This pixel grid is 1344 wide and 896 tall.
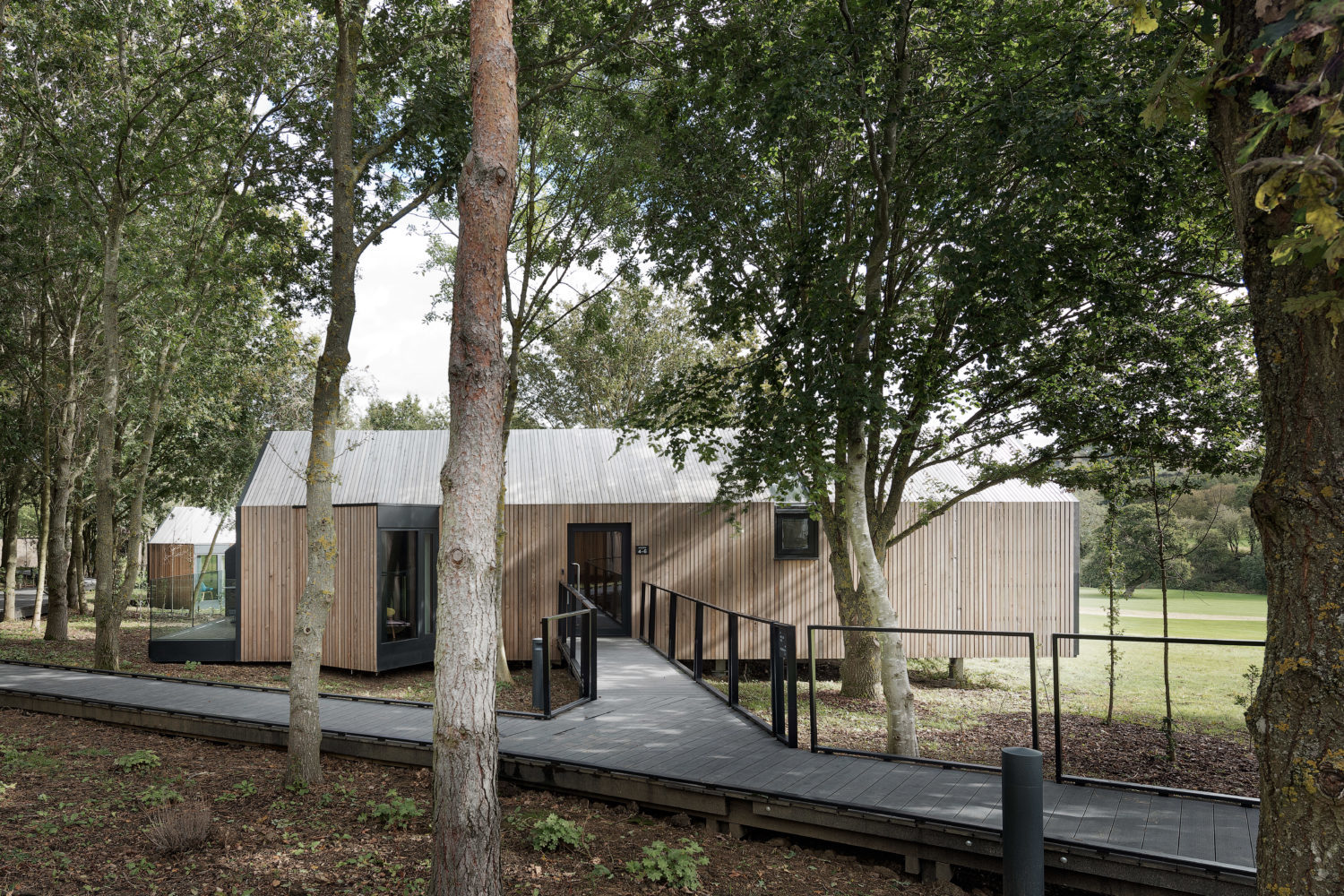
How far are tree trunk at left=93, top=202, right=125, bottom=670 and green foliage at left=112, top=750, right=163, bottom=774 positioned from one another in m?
4.61

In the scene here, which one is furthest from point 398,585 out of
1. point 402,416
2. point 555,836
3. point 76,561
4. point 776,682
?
point 402,416

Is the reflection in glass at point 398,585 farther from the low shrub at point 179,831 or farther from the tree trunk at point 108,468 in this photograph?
the low shrub at point 179,831

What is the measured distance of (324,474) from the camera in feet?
17.7

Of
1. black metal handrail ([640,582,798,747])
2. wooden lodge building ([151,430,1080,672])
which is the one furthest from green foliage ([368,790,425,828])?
wooden lodge building ([151,430,1080,672])

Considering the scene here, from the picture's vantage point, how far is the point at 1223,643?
488cm

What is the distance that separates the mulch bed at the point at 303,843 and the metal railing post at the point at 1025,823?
0.88 m

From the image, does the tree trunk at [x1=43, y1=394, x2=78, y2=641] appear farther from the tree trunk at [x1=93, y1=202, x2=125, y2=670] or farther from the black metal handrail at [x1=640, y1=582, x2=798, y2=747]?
the black metal handrail at [x1=640, y1=582, x2=798, y2=747]

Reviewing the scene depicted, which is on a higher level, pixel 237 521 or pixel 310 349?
pixel 310 349

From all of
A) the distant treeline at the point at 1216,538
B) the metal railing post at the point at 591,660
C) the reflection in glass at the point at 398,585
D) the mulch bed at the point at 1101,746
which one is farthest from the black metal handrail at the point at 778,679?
the distant treeline at the point at 1216,538

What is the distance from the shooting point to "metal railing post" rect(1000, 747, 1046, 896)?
3.55m

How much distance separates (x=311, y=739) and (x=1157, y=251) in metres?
8.10

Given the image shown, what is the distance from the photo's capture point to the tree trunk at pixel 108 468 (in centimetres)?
940

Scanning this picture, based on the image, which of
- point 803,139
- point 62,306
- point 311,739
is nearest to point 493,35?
point 803,139

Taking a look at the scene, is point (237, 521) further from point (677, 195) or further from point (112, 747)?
point (677, 195)
